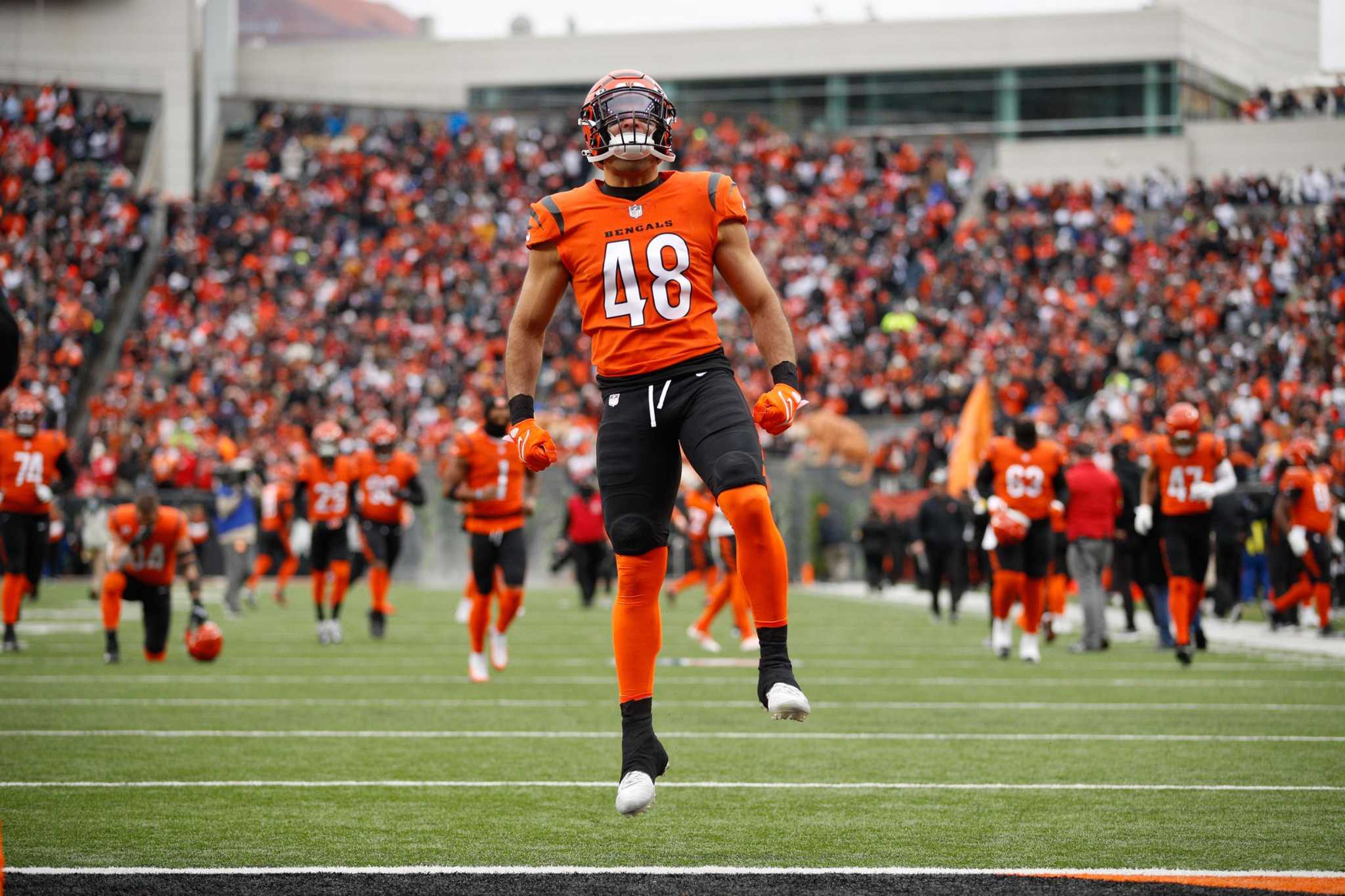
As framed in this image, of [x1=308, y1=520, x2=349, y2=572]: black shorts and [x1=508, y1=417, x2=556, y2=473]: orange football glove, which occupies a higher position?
[x1=508, y1=417, x2=556, y2=473]: orange football glove

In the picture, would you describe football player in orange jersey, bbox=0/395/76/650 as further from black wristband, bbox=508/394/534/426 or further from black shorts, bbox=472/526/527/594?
black wristband, bbox=508/394/534/426

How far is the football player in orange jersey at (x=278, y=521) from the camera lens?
24.0 m

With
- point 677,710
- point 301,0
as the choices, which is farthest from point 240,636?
point 301,0

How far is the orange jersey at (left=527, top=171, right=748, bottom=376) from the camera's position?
18.8 feet

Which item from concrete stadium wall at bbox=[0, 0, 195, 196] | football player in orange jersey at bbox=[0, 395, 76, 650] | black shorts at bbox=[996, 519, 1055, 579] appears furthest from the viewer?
concrete stadium wall at bbox=[0, 0, 195, 196]

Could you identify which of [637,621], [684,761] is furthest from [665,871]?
[684,761]

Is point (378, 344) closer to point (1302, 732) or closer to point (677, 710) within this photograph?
point (677, 710)

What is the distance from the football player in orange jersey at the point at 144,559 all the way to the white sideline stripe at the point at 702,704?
241 centimetres

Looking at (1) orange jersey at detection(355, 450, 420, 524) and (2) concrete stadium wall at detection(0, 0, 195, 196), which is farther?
(2) concrete stadium wall at detection(0, 0, 195, 196)

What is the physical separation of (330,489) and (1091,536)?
7.62 metres

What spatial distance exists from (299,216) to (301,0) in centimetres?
3734

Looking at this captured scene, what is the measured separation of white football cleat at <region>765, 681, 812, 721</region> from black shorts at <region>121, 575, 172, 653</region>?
9.35 meters

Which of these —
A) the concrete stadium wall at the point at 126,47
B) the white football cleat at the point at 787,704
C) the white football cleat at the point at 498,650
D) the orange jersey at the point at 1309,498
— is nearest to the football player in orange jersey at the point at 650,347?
the white football cleat at the point at 787,704

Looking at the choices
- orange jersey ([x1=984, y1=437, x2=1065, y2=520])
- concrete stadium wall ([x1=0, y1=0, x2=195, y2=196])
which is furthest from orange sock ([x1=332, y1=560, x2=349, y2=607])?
concrete stadium wall ([x1=0, y1=0, x2=195, y2=196])
